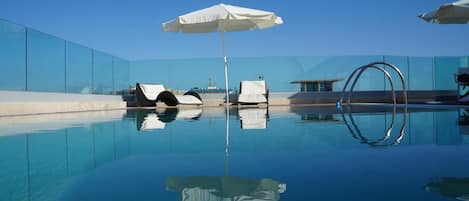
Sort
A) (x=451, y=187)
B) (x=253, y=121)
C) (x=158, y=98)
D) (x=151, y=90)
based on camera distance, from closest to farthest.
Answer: (x=451, y=187) < (x=253, y=121) < (x=158, y=98) < (x=151, y=90)

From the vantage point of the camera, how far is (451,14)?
24.0 ft

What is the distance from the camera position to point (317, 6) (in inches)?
707

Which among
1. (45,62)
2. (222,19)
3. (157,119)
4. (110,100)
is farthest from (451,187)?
(110,100)

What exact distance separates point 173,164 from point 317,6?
1743 cm

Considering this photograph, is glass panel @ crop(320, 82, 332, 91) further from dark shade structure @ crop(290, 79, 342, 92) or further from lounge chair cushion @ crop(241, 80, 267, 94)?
lounge chair cushion @ crop(241, 80, 267, 94)

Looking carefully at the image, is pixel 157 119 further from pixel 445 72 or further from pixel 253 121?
pixel 445 72

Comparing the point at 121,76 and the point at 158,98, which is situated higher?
the point at 121,76

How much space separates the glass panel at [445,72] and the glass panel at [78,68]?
1159 cm

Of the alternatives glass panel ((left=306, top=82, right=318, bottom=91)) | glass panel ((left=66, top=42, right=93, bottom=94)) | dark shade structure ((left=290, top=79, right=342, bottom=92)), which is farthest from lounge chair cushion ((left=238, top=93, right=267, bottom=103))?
glass panel ((left=66, top=42, right=93, bottom=94))

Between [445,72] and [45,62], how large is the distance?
12.6 meters

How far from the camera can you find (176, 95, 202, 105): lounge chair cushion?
11.1m

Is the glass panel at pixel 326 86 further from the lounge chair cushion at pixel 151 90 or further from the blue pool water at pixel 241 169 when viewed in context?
the blue pool water at pixel 241 169

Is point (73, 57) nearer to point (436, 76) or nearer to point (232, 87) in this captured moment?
point (232, 87)

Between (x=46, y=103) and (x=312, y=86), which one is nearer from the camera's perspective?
(x=46, y=103)
